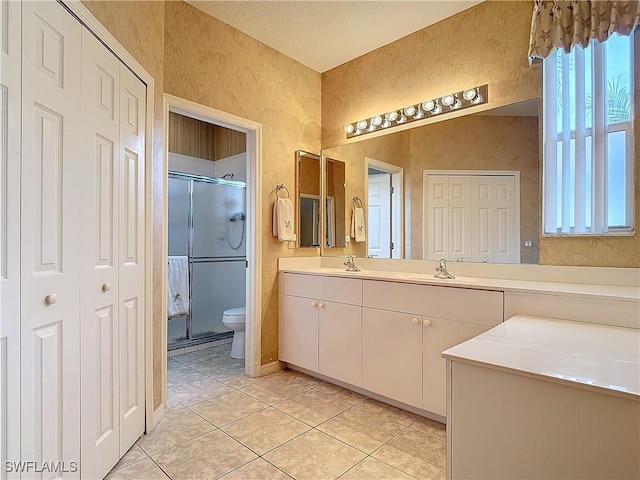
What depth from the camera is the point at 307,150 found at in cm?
324

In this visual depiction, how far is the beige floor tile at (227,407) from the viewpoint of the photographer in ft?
6.91

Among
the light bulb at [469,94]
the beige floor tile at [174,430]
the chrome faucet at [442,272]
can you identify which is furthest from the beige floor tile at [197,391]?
the light bulb at [469,94]

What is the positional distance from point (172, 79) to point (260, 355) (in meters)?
2.12

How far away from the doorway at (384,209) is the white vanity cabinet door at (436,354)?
80 cm

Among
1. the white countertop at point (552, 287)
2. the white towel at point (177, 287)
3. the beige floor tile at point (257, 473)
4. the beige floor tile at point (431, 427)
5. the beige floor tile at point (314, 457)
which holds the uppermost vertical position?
the white countertop at point (552, 287)

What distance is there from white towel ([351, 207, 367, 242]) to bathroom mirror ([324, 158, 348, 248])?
0.27 feet

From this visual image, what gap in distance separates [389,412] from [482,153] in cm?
179

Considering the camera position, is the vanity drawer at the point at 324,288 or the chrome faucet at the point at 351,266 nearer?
the vanity drawer at the point at 324,288

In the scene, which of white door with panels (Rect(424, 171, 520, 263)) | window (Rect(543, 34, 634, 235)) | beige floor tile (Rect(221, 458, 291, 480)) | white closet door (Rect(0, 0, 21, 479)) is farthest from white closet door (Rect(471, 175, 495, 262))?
white closet door (Rect(0, 0, 21, 479))

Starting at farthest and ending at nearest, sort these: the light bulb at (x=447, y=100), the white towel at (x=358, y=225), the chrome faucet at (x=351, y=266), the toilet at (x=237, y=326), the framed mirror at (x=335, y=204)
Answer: the toilet at (x=237, y=326), the framed mirror at (x=335, y=204), the white towel at (x=358, y=225), the chrome faucet at (x=351, y=266), the light bulb at (x=447, y=100)

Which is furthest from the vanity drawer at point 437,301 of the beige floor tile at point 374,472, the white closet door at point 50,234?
the white closet door at point 50,234

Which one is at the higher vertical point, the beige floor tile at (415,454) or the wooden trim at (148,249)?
the wooden trim at (148,249)

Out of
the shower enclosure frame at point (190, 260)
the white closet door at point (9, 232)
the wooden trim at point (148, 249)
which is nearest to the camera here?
the white closet door at point (9, 232)

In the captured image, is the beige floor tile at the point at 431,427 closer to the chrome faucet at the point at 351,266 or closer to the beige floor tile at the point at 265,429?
the beige floor tile at the point at 265,429
